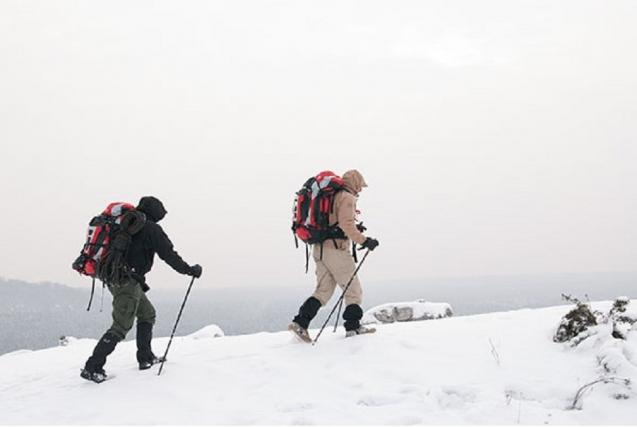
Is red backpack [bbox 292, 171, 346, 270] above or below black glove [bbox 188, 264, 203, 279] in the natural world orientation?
above

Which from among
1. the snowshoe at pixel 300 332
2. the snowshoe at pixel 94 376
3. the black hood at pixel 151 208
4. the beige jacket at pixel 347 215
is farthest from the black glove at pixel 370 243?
the snowshoe at pixel 94 376

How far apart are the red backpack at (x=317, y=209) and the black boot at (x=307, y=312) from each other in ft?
3.07

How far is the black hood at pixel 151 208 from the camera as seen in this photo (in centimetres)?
661

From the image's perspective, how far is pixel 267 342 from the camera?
7941 millimetres

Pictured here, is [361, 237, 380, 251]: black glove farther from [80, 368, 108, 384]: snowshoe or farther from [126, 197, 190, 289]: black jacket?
[80, 368, 108, 384]: snowshoe

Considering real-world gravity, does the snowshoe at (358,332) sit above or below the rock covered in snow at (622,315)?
below

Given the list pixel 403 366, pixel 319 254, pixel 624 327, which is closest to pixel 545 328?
pixel 624 327

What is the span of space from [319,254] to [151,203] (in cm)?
265

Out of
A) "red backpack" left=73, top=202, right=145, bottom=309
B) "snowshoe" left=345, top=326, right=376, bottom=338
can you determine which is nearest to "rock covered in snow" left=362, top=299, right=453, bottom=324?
"snowshoe" left=345, top=326, right=376, bottom=338

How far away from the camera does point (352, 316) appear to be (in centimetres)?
718

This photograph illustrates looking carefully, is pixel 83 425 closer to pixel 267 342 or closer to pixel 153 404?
pixel 153 404

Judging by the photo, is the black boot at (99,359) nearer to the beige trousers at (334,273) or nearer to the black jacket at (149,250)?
the black jacket at (149,250)

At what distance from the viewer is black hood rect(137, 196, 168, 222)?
6609 mm

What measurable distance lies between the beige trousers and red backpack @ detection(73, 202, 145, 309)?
2.77 meters
